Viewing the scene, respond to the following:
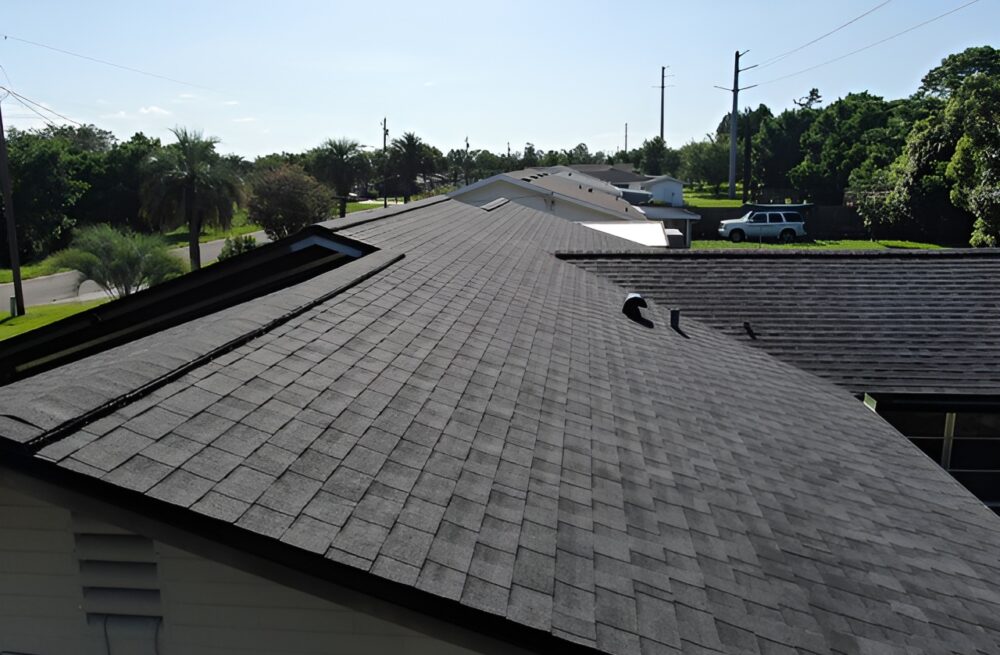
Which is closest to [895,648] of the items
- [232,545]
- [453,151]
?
[232,545]

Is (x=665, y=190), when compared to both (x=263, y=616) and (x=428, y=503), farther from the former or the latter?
(x=263, y=616)

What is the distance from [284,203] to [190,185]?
9534mm

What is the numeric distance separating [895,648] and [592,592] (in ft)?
6.56

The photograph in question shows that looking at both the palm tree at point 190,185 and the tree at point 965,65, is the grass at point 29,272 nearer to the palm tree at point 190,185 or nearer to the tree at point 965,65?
the palm tree at point 190,185

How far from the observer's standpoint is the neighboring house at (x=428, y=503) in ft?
10.6

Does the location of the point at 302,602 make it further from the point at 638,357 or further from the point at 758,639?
the point at 638,357

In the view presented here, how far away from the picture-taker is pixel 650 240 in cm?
2553

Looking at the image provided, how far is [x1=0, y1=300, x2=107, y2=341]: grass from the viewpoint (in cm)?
2633

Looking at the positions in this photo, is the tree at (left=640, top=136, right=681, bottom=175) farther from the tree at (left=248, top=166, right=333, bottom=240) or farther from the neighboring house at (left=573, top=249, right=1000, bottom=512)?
the neighboring house at (left=573, top=249, right=1000, bottom=512)

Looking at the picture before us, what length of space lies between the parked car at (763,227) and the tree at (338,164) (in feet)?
111

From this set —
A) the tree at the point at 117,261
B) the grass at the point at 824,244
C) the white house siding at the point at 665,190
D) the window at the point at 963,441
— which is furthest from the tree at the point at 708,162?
the window at the point at 963,441

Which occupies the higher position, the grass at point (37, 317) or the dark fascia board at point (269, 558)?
the dark fascia board at point (269, 558)

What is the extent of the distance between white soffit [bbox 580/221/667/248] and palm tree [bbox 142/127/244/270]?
62.4 feet

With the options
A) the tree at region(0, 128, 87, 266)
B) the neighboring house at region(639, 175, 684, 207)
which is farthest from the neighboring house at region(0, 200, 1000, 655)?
the neighboring house at region(639, 175, 684, 207)
